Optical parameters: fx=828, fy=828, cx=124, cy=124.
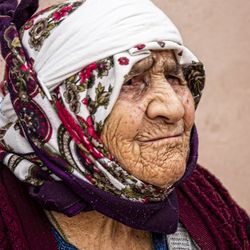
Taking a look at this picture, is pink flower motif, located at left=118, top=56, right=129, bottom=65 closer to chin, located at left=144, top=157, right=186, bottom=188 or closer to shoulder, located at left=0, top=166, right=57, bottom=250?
chin, located at left=144, top=157, right=186, bottom=188

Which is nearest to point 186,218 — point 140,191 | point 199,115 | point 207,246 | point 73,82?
point 207,246

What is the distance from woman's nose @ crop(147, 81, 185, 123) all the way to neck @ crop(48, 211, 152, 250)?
431 millimetres

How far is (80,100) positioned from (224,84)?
2.08 m

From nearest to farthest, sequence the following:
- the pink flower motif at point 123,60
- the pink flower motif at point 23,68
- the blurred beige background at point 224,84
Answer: the pink flower motif at point 123,60
the pink flower motif at point 23,68
the blurred beige background at point 224,84

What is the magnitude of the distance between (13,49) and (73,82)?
0.25 meters

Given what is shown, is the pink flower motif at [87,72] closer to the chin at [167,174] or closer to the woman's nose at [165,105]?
the woman's nose at [165,105]

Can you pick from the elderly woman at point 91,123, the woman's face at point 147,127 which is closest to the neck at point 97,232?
the elderly woman at point 91,123

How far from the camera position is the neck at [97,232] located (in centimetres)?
272

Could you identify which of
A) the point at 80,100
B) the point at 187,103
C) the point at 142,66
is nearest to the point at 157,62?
the point at 142,66

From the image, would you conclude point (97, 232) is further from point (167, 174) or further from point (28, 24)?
point (28, 24)

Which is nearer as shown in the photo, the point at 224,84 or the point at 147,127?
the point at 147,127

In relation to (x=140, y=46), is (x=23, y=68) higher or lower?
lower

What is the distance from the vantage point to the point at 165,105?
258 centimetres

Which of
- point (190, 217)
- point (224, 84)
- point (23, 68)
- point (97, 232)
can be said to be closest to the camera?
point (23, 68)
